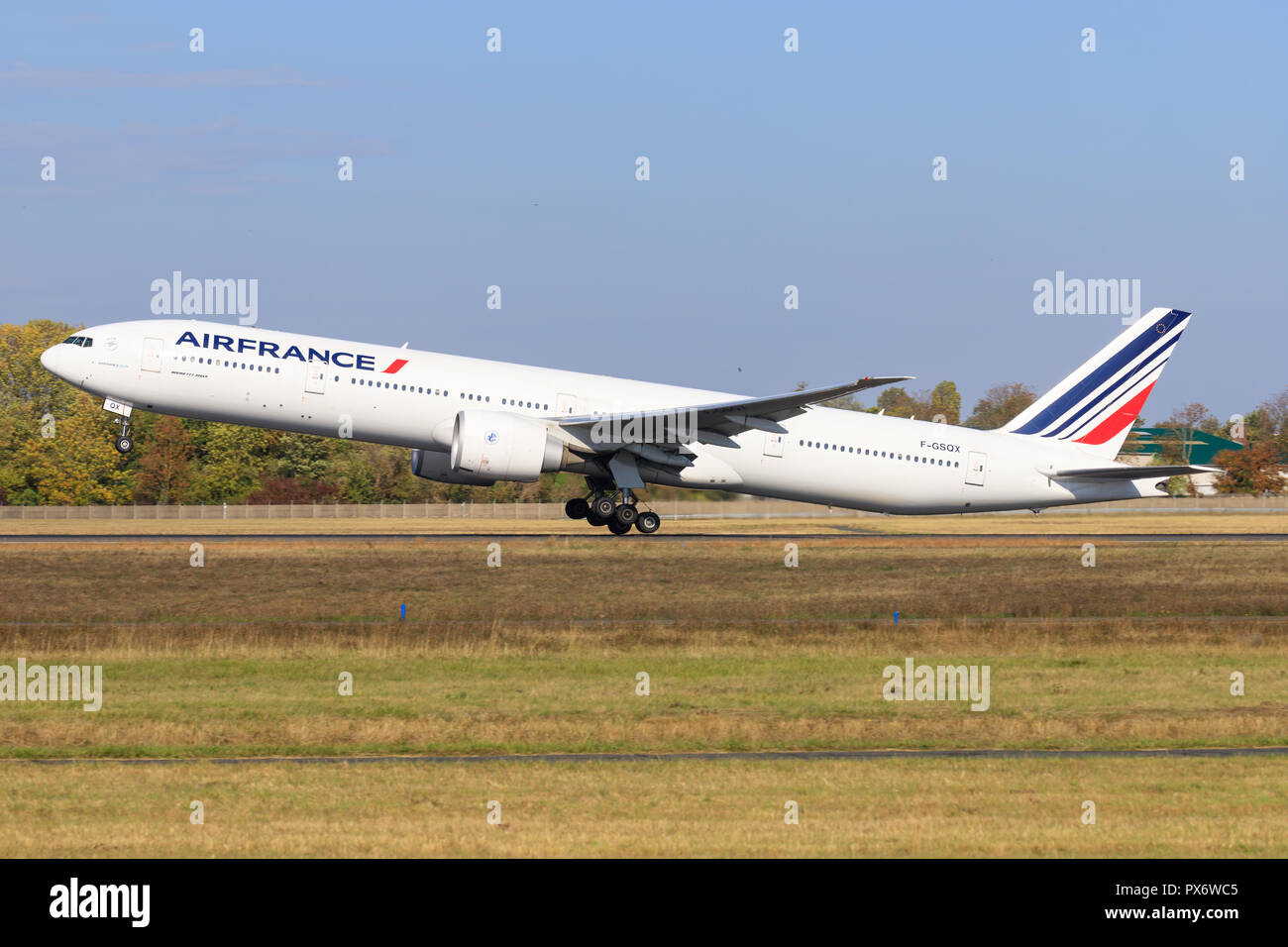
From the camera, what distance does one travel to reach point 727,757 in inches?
655

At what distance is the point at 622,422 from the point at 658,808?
90.1ft

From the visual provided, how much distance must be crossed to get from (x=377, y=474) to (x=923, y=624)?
81.6 metres

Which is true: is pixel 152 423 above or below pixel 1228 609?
above

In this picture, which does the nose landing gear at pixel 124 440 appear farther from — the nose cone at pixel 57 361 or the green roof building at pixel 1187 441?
the green roof building at pixel 1187 441

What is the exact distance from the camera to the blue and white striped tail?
48.4 meters

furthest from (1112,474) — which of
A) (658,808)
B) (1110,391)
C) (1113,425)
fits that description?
(658,808)

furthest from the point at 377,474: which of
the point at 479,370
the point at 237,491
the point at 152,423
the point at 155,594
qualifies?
the point at 155,594

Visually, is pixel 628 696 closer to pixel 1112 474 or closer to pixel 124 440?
pixel 124 440

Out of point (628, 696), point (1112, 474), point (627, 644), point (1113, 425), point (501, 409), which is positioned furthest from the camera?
point (1113, 425)

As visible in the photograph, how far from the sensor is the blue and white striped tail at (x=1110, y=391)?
1907 inches

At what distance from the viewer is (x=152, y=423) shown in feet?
348

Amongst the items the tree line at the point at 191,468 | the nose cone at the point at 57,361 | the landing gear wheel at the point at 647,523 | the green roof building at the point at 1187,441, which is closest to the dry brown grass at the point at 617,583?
the landing gear wheel at the point at 647,523
